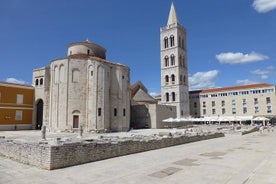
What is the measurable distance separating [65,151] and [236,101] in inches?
3214

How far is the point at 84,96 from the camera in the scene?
1511 inches

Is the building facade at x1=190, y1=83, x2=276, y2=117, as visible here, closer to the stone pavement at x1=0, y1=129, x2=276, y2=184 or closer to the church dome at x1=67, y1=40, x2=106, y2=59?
the church dome at x1=67, y1=40, x2=106, y2=59

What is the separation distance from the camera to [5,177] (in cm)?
845

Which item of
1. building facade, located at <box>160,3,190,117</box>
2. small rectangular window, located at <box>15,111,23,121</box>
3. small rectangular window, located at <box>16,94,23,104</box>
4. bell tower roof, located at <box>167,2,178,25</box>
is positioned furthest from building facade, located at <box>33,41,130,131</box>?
bell tower roof, located at <box>167,2,178,25</box>

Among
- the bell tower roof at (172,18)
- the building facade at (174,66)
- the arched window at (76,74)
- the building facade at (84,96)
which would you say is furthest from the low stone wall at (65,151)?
the bell tower roof at (172,18)

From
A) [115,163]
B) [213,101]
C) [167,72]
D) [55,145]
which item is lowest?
[115,163]

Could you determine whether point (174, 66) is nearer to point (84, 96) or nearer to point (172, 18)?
point (172, 18)

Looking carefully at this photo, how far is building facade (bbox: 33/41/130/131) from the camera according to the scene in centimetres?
3744

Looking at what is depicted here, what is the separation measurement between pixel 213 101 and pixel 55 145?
274 feet

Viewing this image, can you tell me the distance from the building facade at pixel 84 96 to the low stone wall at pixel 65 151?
929 inches

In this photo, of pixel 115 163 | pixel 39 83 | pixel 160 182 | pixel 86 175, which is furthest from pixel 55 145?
pixel 39 83

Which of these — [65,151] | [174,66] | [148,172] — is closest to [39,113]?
[65,151]

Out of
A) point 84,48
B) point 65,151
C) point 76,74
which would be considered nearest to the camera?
point 65,151

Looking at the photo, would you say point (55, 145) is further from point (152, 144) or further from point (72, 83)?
point (72, 83)
